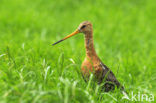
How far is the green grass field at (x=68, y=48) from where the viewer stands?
384 cm

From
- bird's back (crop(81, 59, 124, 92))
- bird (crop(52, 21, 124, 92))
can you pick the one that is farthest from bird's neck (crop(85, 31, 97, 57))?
bird's back (crop(81, 59, 124, 92))

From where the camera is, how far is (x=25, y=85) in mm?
3746

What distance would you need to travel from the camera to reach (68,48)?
745cm

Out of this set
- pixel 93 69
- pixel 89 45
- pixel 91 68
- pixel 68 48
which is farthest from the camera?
pixel 68 48

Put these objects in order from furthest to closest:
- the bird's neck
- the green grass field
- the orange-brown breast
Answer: the bird's neck
the orange-brown breast
the green grass field

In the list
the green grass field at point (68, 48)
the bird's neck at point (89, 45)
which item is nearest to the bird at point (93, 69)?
the bird's neck at point (89, 45)

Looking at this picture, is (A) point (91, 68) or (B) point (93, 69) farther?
(A) point (91, 68)

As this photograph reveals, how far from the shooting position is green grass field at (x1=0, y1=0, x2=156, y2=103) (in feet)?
12.6

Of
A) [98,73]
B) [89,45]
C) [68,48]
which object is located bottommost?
[98,73]

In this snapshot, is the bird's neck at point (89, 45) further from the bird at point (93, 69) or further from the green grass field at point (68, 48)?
the green grass field at point (68, 48)

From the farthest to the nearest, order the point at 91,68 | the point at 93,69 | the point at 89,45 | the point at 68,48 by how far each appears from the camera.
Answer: the point at 68,48, the point at 89,45, the point at 91,68, the point at 93,69

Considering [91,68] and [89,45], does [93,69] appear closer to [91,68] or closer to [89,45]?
[91,68]

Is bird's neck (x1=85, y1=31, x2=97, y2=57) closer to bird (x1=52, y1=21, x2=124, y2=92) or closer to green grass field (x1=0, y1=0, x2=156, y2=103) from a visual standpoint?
bird (x1=52, y1=21, x2=124, y2=92)

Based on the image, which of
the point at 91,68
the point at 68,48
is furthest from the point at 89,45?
the point at 68,48
